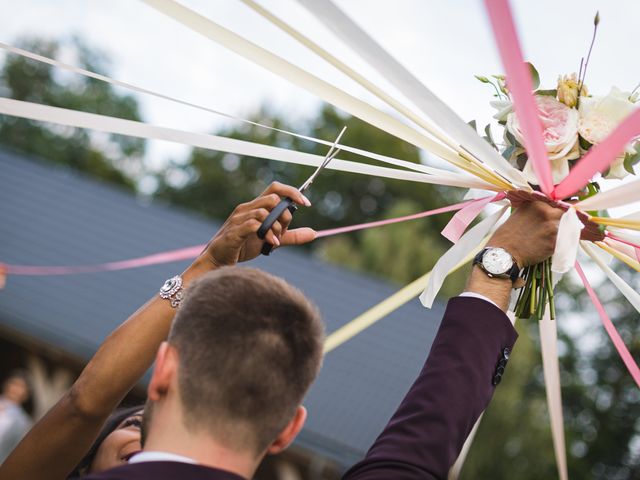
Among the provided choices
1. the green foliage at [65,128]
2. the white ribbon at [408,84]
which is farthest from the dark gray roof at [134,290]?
the green foliage at [65,128]

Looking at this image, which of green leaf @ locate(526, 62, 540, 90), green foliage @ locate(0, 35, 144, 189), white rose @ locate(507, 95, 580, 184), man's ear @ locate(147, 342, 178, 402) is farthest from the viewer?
green foliage @ locate(0, 35, 144, 189)

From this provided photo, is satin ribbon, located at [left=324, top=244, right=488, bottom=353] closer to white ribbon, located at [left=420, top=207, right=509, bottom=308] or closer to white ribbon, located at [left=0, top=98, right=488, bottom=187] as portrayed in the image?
white ribbon, located at [left=420, top=207, right=509, bottom=308]

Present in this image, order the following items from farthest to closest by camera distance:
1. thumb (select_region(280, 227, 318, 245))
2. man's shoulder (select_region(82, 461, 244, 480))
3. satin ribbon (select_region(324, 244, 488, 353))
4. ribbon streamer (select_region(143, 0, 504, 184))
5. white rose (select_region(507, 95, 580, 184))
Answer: satin ribbon (select_region(324, 244, 488, 353)) → white rose (select_region(507, 95, 580, 184)) → thumb (select_region(280, 227, 318, 245)) → ribbon streamer (select_region(143, 0, 504, 184)) → man's shoulder (select_region(82, 461, 244, 480))

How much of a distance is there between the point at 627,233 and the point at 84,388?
175 cm

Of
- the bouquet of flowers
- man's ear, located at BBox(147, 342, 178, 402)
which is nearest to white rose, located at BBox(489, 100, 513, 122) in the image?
the bouquet of flowers

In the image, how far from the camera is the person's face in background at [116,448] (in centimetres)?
222

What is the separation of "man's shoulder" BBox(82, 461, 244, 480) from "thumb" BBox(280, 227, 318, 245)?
0.93 meters

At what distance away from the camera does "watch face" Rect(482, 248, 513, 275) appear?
2064mm

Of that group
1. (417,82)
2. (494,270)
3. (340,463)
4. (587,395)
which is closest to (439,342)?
(494,270)

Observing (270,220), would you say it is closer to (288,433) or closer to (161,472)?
(288,433)

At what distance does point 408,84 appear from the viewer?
2.10 meters

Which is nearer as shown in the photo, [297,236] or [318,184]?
[297,236]

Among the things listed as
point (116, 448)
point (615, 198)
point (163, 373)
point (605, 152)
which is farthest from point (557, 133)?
point (116, 448)

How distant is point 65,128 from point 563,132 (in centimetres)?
3840
